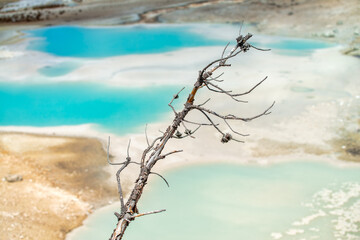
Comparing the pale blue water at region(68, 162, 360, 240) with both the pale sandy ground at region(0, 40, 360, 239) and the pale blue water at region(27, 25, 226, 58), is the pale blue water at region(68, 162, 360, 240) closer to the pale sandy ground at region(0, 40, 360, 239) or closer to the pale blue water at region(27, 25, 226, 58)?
the pale sandy ground at region(0, 40, 360, 239)

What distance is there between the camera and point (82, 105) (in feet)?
33.5

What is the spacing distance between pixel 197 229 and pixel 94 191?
1.83m

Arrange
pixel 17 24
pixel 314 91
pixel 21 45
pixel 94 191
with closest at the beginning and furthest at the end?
pixel 94 191, pixel 314 91, pixel 21 45, pixel 17 24

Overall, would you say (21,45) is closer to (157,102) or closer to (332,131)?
(157,102)

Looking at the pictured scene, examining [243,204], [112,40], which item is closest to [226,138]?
[243,204]

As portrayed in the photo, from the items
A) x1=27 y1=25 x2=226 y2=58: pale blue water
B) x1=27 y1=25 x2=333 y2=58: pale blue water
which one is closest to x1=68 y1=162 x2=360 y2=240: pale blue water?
x1=27 y1=25 x2=333 y2=58: pale blue water

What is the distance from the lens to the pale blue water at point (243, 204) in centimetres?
621

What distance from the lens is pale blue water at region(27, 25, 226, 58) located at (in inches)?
535

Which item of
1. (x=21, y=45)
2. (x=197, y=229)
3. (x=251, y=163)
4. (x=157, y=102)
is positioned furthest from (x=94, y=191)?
(x=21, y=45)

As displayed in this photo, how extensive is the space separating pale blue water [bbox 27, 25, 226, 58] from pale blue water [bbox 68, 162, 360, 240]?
6.74 metres

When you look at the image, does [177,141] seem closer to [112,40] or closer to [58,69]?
[58,69]

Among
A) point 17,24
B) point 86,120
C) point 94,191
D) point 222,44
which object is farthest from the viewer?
point 17,24

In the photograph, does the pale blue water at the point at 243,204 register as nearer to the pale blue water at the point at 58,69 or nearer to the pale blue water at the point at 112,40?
the pale blue water at the point at 58,69

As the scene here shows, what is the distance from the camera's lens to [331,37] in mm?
13781
